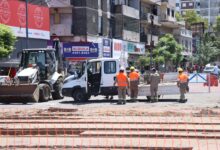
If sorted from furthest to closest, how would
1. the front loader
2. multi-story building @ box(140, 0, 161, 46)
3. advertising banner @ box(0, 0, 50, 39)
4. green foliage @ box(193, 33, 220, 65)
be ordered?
green foliage @ box(193, 33, 220, 65), multi-story building @ box(140, 0, 161, 46), advertising banner @ box(0, 0, 50, 39), the front loader

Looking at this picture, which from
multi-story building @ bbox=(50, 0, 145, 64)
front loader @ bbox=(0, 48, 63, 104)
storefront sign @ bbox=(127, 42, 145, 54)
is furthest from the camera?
storefront sign @ bbox=(127, 42, 145, 54)

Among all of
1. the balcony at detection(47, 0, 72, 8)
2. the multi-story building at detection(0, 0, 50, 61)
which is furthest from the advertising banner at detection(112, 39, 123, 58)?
the multi-story building at detection(0, 0, 50, 61)

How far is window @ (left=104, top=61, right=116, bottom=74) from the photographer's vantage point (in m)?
23.4

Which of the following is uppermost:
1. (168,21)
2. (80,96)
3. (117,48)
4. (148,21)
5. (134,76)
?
(168,21)

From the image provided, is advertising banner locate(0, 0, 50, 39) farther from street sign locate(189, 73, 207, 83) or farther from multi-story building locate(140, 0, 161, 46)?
multi-story building locate(140, 0, 161, 46)

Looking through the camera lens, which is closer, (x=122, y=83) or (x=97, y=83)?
(x=122, y=83)

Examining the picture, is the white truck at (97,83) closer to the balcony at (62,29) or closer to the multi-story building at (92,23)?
the multi-story building at (92,23)

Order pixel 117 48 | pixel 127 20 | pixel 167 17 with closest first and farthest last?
pixel 117 48 → pixel 127 20 → pixel 167 17

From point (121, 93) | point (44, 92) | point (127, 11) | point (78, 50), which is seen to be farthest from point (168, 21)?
point (121, 93)

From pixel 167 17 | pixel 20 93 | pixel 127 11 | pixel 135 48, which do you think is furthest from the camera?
pixel 167 17

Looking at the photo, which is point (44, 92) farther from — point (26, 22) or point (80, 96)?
point (26, 22)

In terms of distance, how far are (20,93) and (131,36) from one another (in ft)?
107

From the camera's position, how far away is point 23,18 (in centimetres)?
3581

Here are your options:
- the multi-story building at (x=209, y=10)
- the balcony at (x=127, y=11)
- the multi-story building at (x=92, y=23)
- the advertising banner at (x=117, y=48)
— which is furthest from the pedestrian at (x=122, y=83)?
the multi-story building at (x=209, y=10)
